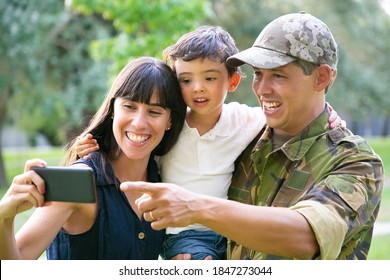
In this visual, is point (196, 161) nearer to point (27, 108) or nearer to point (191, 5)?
point (191, 5)

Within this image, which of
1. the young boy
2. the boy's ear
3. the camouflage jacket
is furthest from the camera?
the boy's ear

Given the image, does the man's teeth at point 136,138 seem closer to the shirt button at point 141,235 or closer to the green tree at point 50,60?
the shirt button at point 141,235

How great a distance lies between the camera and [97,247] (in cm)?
292

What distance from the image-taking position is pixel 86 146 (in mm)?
3109

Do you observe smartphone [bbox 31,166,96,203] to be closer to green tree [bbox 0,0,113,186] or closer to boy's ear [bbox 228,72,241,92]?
boy's ear [bbox 228,72,241,92]

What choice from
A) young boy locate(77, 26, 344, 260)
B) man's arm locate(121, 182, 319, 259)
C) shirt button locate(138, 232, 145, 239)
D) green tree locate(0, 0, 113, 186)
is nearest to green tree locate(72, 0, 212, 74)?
green tree locate(0, 0, 113, 186)

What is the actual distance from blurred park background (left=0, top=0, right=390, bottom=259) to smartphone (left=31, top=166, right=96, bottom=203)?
6.61 metres

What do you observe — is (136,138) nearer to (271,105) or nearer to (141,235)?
(141,235)

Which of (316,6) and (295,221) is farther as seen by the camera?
(316,6)

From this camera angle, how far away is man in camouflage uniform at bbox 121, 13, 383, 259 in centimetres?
232

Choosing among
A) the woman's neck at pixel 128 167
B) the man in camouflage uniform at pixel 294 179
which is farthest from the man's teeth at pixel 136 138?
the man in camouflage uniform at pixel 294 179

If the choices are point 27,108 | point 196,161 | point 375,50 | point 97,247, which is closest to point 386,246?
point 196,161
